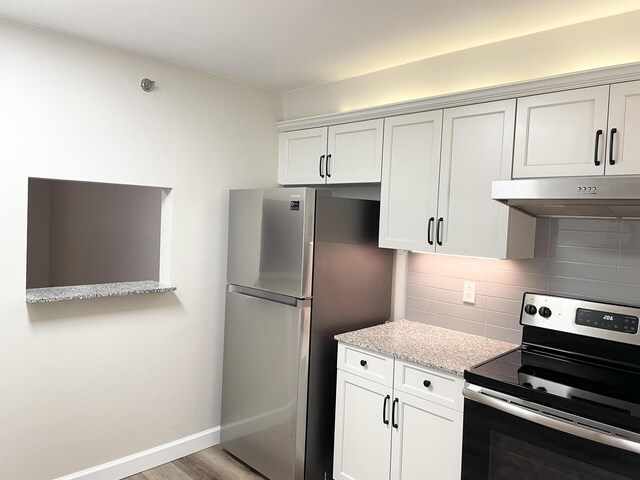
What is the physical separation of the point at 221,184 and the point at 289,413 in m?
1.51

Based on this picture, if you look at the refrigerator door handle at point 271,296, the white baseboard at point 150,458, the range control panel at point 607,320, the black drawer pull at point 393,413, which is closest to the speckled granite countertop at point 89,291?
the refrigerator door handle at point 271,296

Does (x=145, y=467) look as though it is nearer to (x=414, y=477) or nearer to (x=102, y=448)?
(x=102, y=448)

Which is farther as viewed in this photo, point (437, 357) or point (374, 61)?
point (374, 61)

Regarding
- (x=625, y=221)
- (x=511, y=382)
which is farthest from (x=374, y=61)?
(x=511, y=382)

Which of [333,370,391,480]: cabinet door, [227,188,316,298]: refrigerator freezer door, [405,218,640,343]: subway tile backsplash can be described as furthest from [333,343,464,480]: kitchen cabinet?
[405,218,640,343]: subway tile backsplash

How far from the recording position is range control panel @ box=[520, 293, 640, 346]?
201cm

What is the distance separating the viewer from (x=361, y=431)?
2.46 metres

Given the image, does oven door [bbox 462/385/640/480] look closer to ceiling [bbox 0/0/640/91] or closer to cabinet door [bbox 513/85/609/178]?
cabinet door [bbox 513/85/609/178]

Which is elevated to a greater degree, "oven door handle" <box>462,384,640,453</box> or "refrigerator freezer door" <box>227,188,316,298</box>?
"refrigerator freezer door" <box>227,188,316,298</box>

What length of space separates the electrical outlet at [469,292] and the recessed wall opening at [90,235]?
2.77 meters

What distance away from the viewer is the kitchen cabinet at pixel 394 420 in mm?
2105

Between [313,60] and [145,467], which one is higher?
[313,60]

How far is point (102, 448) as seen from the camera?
2705 mm

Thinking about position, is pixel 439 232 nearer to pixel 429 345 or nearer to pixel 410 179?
pixel 410 179
